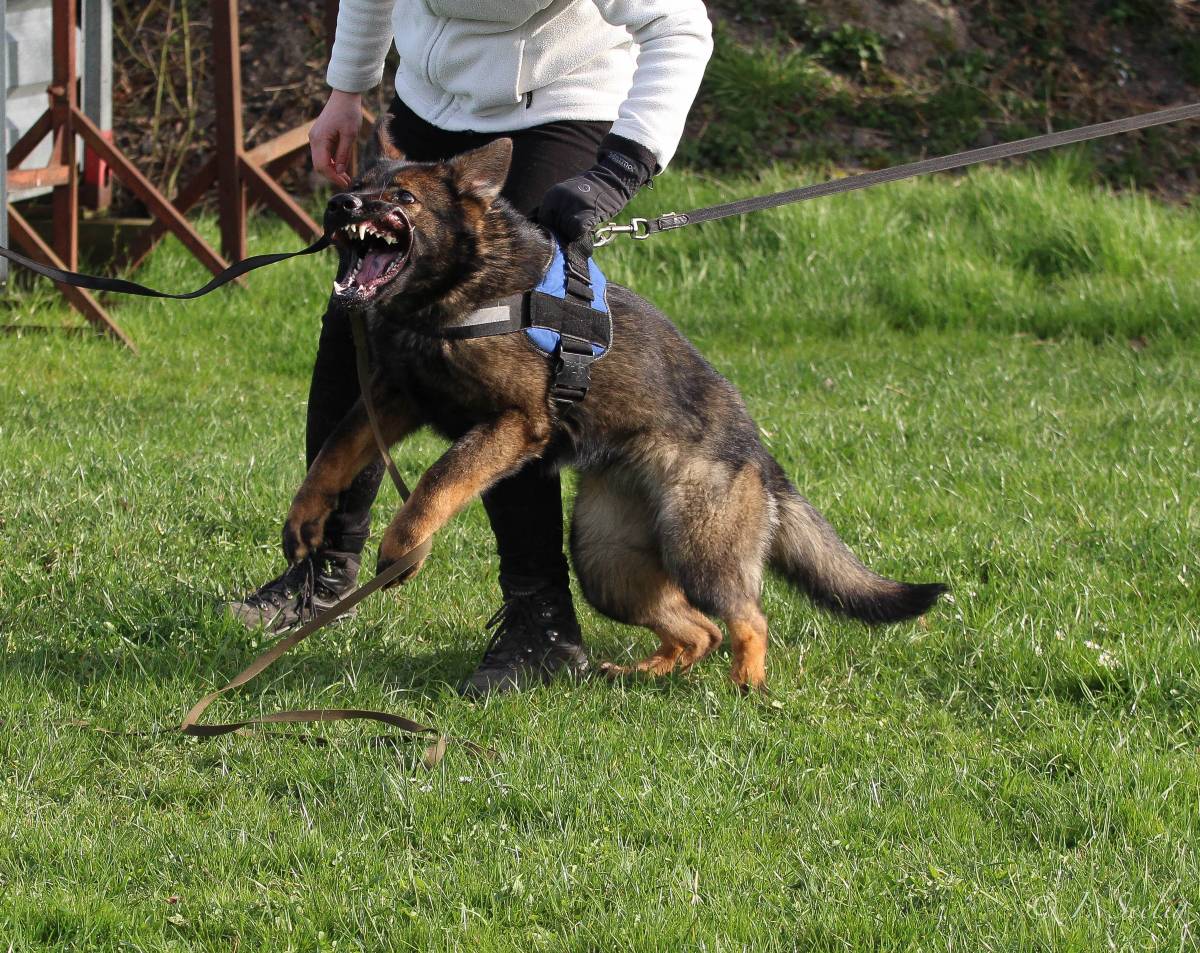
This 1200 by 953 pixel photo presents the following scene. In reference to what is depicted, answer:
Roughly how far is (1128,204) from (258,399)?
587 cm

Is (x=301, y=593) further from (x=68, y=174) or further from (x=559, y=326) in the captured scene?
→ (x=68, y=174)

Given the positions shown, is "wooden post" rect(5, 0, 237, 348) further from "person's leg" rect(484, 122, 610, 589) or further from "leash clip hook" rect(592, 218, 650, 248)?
"leash clip hook" rect(592, 218, 650, 248)

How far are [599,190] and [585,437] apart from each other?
68 cm

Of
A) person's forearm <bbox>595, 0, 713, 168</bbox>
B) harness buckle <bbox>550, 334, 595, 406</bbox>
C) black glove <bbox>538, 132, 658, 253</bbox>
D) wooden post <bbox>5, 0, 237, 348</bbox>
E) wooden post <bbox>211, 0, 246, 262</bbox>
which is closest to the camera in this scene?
black glove <bbox>538, 132, 658, 253</bbox>

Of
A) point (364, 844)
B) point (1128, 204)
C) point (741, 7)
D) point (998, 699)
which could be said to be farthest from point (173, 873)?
point (741, 7)

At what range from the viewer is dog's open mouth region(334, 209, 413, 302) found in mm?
3141

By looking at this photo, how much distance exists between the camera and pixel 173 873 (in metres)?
2.70

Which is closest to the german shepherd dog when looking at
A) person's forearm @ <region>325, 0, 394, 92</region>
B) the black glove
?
the black glove

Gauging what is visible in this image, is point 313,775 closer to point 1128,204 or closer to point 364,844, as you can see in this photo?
point 364,844

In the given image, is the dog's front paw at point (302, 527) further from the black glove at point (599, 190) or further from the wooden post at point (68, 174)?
the wooden post at point (68, 174)

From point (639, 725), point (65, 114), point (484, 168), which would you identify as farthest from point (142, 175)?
point (639, 725)

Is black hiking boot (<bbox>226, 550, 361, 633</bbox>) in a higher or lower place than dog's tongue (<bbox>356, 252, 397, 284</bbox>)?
lower

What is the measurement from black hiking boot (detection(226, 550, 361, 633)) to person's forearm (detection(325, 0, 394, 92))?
1401mm

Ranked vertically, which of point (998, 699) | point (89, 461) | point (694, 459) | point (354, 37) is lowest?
point (89, 461)
